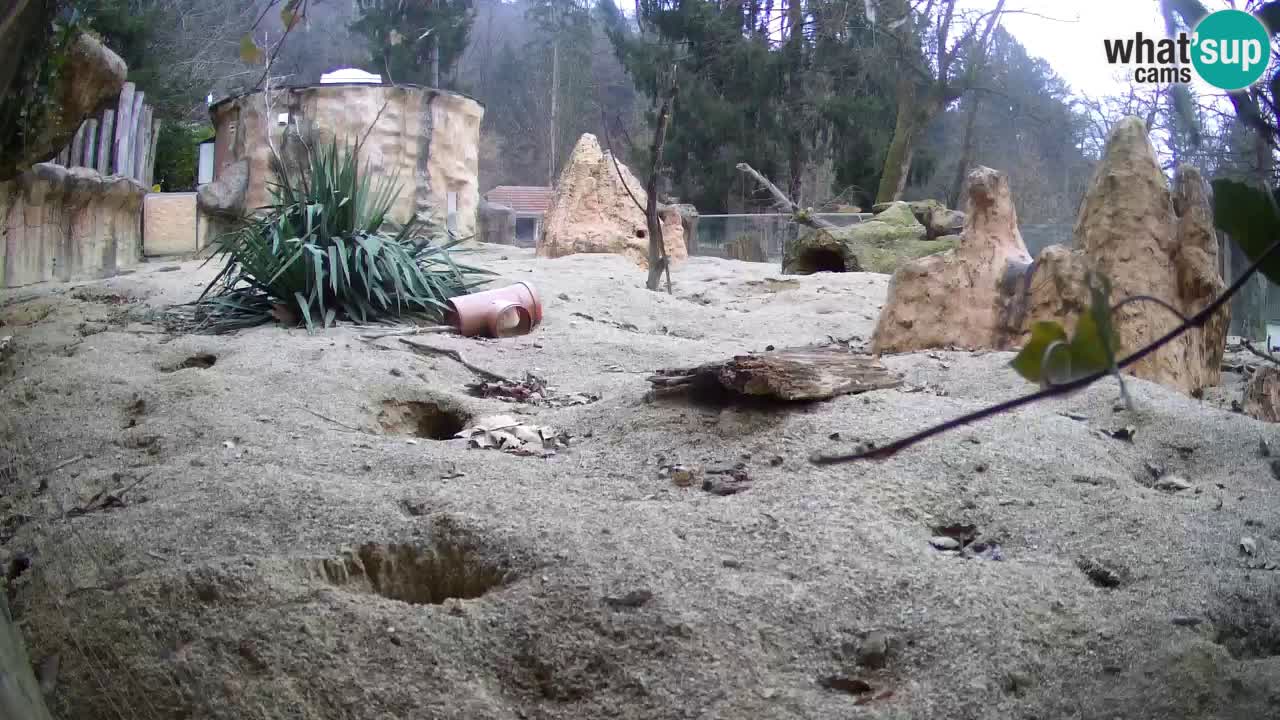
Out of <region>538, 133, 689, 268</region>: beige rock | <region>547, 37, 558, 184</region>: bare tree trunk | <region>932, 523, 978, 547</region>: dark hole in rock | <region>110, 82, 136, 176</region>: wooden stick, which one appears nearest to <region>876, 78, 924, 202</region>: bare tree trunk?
<region>538, 133, 689, 268</region>: beige rock

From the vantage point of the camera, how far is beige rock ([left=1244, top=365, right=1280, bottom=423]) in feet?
12.3

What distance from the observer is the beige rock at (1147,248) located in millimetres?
4027

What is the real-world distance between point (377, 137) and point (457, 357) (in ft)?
29.2

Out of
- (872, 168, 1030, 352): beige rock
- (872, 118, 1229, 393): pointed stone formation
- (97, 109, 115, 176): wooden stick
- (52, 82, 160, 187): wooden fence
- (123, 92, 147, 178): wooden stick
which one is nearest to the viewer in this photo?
(872, 118, 1229, 393): pointed stone formation

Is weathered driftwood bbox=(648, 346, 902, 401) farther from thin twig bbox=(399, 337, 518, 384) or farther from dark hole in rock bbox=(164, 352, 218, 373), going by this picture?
dark hole in rock bbox=(164, 352, 218, 373)

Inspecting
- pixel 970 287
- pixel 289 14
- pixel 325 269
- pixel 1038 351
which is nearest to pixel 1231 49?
pixel 1038 351

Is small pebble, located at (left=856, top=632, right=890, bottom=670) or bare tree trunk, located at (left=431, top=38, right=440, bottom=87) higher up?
bare tree trunk, located at (left=431, top=38, right=440, bottom=87)

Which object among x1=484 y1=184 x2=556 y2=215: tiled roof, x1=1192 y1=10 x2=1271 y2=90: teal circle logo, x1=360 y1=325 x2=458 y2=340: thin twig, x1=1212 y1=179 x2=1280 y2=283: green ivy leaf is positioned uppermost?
x1=484 y1=184 x2=556 y2=215: tiled roof

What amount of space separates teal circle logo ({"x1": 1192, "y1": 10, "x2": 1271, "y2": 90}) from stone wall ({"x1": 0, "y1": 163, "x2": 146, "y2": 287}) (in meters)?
6.70

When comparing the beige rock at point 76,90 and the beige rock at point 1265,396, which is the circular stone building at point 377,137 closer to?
the beige rock at point 76,90

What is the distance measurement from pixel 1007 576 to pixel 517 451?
143cm

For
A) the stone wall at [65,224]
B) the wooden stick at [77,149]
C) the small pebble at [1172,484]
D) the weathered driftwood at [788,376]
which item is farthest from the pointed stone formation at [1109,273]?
the wooden stick at [77,149]

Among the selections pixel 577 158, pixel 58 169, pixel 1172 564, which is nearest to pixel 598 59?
pixel 577 158

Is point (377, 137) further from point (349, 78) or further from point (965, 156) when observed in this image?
point (965, 156)
